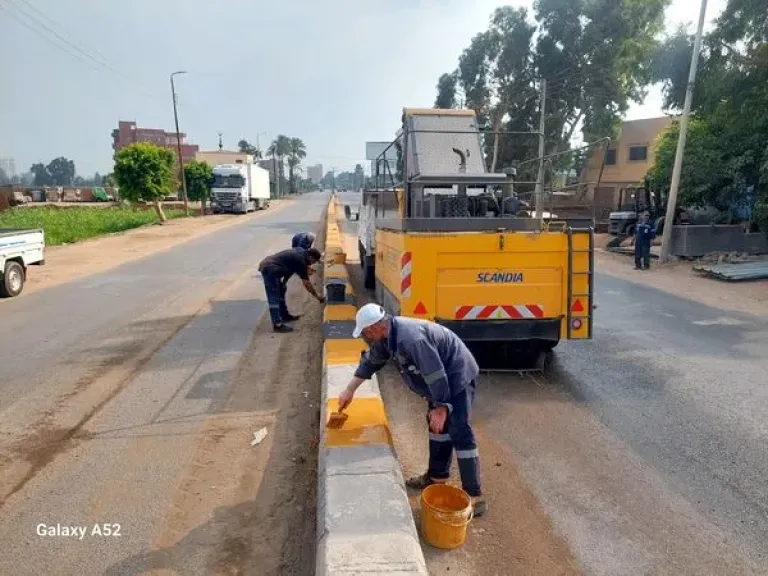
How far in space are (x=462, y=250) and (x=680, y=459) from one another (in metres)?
2.84

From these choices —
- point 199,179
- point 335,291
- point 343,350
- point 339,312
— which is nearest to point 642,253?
point 335,291

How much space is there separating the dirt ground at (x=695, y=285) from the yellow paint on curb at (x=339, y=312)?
708 centimetres

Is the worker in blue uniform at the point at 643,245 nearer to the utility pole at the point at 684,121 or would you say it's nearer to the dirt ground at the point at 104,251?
the utility pole at the point at 684,121

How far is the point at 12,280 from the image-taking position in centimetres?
1161

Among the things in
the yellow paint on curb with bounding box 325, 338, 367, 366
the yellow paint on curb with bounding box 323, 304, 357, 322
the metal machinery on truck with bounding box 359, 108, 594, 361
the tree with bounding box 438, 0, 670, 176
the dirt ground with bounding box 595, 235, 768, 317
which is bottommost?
the dirt ground with bounding box 595, 235, 768, 317

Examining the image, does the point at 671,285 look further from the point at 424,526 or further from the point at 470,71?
the point at 470,71

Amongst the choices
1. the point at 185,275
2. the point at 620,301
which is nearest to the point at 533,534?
the point at 620,301

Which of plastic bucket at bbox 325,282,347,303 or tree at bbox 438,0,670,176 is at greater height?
tree at bbox 438,0,670,176

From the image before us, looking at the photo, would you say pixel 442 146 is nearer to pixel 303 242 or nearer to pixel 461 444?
pixel 303 242

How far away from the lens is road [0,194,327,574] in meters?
3.52

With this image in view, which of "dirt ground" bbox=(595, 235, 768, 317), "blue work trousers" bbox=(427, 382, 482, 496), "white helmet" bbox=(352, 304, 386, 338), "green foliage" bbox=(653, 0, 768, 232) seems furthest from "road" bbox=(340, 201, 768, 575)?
"green foliage" bbox=(653, 0, 768, 232)

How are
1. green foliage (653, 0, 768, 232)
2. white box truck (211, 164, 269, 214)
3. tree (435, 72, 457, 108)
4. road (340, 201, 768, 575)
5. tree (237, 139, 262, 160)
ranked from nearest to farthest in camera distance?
road (340, 201, 768, 575)
green foliage (653, 0, 768, 232)
white box truck (211, 164, 269, 214)
tree (435, 72, 457, 108)
tree (237, 139, 262, 160)

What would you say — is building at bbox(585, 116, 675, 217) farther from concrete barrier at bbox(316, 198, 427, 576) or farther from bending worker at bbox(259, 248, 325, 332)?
concrete barrier at bbox(316, 198, 427, 576)

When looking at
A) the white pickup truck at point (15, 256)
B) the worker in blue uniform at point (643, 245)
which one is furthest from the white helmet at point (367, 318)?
the worker in blue uniform at point (643, 245)
